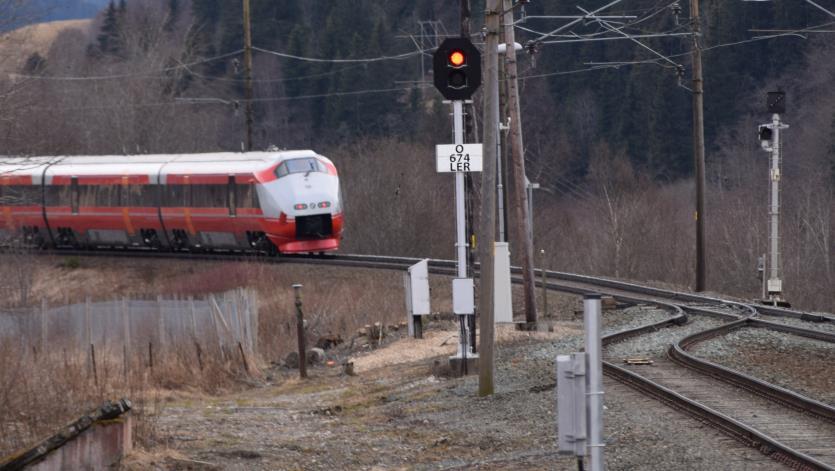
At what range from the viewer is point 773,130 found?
31234mm

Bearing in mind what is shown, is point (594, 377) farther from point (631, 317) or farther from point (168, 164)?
point (168, 164)

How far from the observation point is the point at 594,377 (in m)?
8.01

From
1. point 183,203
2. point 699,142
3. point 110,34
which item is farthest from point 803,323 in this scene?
point 110,34

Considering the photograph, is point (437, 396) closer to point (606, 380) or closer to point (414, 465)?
point (606, 380)

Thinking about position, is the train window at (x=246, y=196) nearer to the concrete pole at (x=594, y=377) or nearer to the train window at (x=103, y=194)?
the train window at (x=103, y=194)

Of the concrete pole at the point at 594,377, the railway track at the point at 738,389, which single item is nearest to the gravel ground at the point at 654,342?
the railway track at the point at 738,389

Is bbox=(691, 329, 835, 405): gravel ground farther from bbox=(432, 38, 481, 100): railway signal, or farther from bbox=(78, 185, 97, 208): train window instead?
bbox=(78, 185, 97, 208): train window

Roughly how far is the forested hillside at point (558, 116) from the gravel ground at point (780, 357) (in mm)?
29621

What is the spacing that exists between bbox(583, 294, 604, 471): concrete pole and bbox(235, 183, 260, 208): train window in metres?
29.4

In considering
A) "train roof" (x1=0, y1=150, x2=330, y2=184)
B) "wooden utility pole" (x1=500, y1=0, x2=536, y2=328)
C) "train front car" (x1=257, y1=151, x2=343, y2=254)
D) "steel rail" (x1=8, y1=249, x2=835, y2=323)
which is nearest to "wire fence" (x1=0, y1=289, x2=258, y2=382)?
"wooden utility pole" (x1=500, y1=0, x2=536, y2=328)

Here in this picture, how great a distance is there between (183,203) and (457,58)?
81.8ft

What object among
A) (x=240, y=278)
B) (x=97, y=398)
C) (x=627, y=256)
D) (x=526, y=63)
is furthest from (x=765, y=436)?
(x=526, y=63)

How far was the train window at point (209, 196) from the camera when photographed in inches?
1504

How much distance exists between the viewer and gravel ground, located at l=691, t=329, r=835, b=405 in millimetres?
15734
